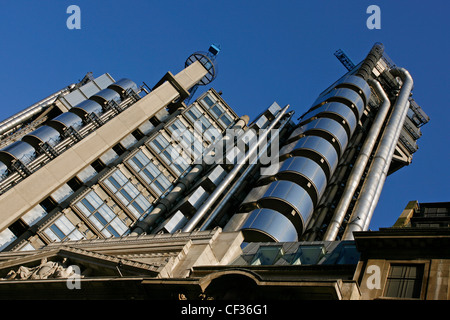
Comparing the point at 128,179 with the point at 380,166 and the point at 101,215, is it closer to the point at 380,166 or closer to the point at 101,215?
the point at 101,215

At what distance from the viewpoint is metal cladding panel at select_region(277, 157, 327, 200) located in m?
66.4

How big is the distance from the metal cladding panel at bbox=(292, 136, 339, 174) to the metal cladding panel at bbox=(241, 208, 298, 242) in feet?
42.3

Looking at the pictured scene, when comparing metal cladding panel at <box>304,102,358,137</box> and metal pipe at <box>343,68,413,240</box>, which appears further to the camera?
metal cladding panel at <box>304,102,358,137</box>

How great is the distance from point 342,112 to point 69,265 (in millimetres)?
49840

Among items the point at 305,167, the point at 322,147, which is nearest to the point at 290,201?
the point at 305,167

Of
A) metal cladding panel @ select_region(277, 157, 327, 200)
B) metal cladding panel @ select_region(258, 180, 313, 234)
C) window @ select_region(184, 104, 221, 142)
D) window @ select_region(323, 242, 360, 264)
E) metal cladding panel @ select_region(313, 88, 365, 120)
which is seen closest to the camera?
window @ select_region(323, 242, 360, 264)

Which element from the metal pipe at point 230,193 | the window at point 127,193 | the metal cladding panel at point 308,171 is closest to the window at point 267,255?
the metal pipe at point 230,193

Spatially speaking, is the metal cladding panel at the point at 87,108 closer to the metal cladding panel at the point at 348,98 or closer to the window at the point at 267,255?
the metal cladding panel at the point at 348,98

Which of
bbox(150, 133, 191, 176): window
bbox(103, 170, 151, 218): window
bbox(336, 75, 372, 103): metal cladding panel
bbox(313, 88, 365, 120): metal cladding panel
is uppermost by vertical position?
bbox(336, 75, 372, 103): metal cladding panel

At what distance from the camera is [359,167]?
73.5m

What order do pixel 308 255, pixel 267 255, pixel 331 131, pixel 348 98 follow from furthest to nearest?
pixel 348 98 → pixel 331 131 → pixel 267 255 → pixel 308 255

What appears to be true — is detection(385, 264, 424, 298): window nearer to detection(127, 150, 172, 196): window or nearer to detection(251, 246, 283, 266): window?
detection(251, 246, 283, 266): window

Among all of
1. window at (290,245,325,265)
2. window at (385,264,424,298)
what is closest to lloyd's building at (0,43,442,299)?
window at (290,245,325,265)
